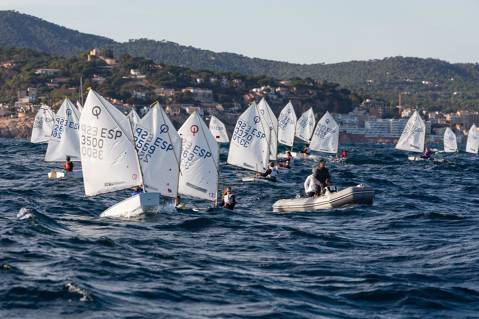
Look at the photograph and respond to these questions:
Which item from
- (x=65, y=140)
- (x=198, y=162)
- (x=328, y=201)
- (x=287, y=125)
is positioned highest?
(x=287, y=125)

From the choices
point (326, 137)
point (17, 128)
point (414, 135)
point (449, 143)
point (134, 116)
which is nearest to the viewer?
point (134, 116)

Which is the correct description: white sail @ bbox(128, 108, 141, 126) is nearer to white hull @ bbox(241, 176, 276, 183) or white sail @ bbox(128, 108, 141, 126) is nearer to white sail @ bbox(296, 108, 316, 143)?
white hull @ bbox(241, 176, 276, 183)

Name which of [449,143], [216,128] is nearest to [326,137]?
[216,128]

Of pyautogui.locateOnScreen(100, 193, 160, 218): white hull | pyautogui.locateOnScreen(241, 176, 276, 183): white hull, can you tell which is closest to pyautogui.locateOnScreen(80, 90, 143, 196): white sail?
pyautogui.locateOnScreen(100, 193, 160, 218): white hull

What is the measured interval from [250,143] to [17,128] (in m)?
135

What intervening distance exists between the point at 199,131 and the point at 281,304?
765 inches

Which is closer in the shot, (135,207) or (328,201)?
(135,207)

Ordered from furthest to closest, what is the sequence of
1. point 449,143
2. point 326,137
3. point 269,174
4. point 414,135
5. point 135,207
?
1. point 449,143
2. point 414,135
3. point 326,137
4. point 269,174
5. point 135,207

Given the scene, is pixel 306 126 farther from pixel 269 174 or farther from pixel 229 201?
pixel 229 201

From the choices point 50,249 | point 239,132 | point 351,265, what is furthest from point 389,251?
point 239,132

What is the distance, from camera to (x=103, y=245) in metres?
27.0

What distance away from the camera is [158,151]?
35.5m

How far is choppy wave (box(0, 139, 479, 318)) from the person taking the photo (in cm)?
2005

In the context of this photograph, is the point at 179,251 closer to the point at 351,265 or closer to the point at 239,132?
the point at 351,265
